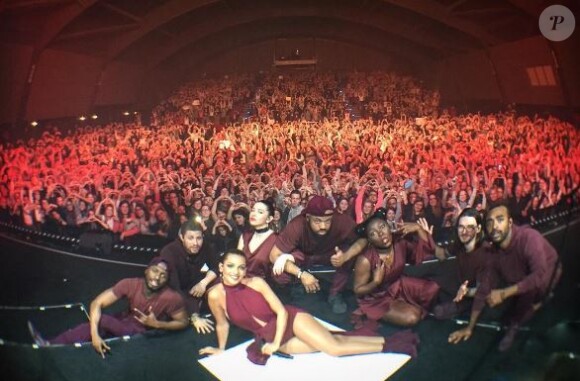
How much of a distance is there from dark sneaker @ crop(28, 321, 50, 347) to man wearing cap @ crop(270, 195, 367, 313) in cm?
192

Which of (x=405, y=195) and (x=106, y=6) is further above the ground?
(x=106, y=6)

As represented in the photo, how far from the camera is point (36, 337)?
147 inches

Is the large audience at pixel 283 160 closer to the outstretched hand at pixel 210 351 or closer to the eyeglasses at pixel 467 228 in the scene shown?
the eyeglasses at pixel 467 228

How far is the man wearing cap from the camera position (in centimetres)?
361

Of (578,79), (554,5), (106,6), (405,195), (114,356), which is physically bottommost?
(114,356)

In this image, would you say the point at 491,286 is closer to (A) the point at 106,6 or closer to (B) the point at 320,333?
(B) the point at 320,333

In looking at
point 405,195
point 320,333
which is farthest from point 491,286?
point 320,333

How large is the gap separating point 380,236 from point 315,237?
50 cm

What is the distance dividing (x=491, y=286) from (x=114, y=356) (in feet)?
9.79

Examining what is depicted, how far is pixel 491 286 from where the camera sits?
3607 mm

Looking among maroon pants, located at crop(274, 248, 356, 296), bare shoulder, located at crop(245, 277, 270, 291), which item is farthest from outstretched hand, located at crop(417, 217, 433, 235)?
bare shoulder, located at crop(245, 277, 270, 291)

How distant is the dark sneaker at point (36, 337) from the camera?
370cm

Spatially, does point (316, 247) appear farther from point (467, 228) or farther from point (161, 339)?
point (161, 339)

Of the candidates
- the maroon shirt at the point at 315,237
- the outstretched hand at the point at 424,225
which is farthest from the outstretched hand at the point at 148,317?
the outstretched hand at the point at 424,225
